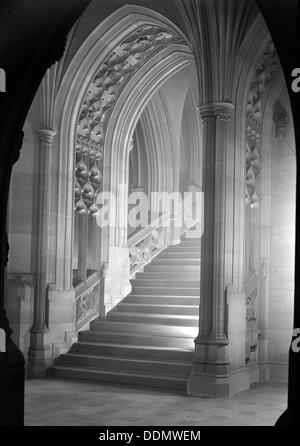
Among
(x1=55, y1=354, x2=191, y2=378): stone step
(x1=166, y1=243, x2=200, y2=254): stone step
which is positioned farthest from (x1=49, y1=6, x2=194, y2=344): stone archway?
(x1=166, y1=243, x2=200, y2=254): stone step

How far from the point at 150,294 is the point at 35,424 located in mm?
5743

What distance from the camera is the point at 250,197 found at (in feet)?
34.0

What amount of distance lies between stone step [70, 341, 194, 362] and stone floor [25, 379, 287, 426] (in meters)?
0.92

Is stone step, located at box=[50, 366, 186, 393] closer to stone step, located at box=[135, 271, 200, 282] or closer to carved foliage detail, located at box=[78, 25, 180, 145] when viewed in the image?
stone step, located at box=[135, 271, 200, 282]

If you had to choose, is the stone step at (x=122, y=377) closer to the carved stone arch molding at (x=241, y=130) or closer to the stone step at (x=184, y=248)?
the carved stone arch molding at (x=241, y=130)

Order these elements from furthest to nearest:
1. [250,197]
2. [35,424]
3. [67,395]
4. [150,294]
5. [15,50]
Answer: [150,294] < [250,197] < [67,395] < [35,424] < [15,50]

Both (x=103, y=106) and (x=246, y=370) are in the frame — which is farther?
(x=103, y=106)

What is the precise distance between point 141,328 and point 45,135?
348 cm

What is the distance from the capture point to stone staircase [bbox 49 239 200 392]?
9609mm

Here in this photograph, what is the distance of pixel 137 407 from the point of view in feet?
25.7

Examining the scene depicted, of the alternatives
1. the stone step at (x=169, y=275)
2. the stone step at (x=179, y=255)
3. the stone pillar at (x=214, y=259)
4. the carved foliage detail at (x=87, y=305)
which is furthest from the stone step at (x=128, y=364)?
the stone step at (x=179, y=255)

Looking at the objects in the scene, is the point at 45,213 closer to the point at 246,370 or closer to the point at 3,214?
the point at 246,370

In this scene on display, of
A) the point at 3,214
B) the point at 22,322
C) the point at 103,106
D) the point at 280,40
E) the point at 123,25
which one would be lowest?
the point at 22,322

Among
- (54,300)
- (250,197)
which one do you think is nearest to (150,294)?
(54,300)
